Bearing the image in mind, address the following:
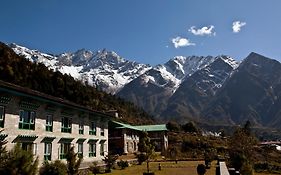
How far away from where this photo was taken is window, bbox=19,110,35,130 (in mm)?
32094

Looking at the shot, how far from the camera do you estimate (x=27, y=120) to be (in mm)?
32906

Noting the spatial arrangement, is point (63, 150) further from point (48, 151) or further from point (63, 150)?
point (48, 151)

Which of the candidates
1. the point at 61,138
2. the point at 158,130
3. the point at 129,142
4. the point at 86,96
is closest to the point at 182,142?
the point at 158,130

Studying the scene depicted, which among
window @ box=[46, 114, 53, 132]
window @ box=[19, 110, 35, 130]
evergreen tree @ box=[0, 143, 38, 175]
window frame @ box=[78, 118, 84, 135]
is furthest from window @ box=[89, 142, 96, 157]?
evergreen tree @ box=[0, 143, 38, 175]

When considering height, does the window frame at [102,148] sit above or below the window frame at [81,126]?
below

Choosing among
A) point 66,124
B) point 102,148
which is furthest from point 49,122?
point 102,148

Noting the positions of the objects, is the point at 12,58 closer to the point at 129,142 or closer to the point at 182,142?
the point at 129,142

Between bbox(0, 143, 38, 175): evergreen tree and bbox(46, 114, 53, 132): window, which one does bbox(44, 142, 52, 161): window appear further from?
bbox(0, 143, 38, 175): evergreen tree

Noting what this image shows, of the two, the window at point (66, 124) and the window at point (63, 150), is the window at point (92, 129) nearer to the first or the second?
the window at point (66, 124)

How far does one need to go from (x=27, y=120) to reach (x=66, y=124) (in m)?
7.89

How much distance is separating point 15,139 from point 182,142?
66598mm

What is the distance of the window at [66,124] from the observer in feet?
130

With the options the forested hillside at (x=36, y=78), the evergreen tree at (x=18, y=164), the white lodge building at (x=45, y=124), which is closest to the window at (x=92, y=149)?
the white lodge building at (x=45, y=124)

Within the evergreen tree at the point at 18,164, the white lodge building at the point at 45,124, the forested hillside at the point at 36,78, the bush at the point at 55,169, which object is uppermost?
the forested hillside at the point at 36,78
